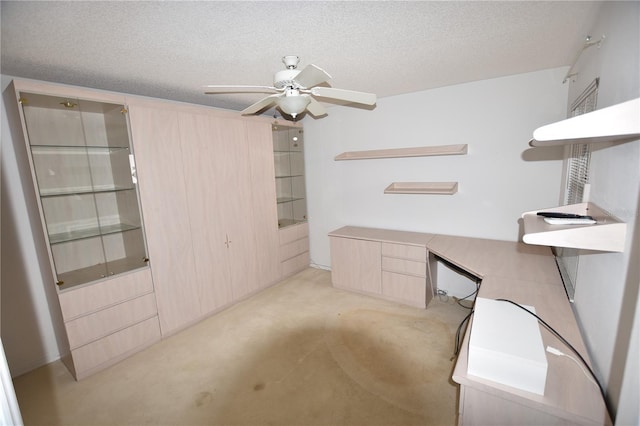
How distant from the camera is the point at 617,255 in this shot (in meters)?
1.19

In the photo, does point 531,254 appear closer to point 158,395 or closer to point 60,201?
point 158,395

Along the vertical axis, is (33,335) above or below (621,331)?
below

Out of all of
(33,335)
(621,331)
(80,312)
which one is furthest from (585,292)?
(33,335)

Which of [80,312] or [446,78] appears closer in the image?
[80,312]

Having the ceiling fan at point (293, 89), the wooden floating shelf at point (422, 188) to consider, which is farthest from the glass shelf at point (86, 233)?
the wooden floating shelf at point (422, 188)

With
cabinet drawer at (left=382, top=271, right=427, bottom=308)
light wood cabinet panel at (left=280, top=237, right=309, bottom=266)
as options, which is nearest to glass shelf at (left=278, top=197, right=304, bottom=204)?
light wood cabinet panel at (left=280, top=237, right=309, bottom=266)

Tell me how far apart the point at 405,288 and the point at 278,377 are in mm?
1747

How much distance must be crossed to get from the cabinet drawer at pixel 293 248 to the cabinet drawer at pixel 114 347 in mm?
1836

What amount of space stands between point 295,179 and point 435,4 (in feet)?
10.5

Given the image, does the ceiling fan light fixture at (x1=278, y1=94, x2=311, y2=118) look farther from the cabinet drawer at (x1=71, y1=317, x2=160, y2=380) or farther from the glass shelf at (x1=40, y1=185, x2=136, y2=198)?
the cabinet drawer at (x1=71, y1=317, x2=160, y2=380)

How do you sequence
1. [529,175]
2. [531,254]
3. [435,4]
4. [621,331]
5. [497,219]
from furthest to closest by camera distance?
Result: 1. [497,219]
2. [529,175]
3. [531,254]
4. [435,4]
5. [621,331]

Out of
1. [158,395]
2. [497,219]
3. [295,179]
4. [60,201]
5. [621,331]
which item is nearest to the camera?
[621,331]

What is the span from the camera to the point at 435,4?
1527mm

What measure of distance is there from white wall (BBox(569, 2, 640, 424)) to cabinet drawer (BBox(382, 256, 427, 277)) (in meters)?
1.60
